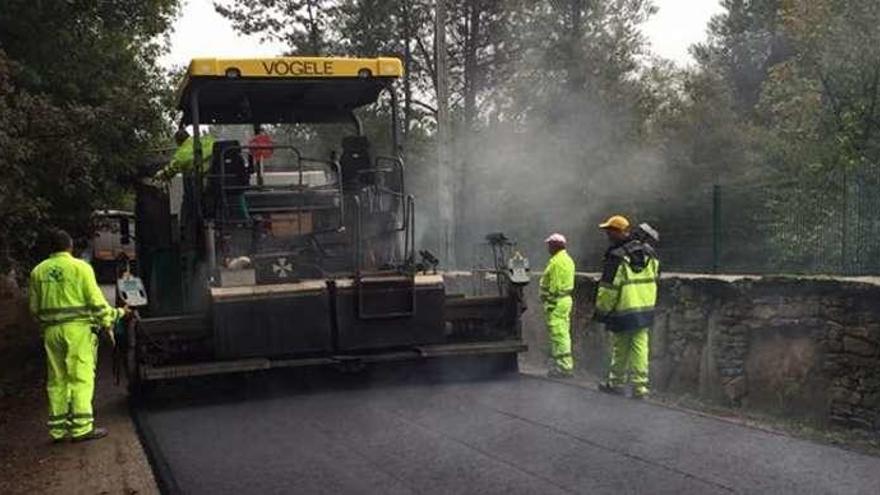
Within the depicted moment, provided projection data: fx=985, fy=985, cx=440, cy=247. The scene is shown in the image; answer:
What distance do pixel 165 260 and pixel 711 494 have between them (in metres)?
6.63

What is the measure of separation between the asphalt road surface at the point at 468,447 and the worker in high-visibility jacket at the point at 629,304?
16.7 inches

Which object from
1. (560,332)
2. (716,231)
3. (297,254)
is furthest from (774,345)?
(297,254)

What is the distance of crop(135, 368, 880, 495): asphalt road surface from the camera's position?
5.18 metres

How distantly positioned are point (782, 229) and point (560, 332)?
257 centimetres

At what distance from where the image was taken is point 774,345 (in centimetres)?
798

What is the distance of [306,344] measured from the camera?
801cm

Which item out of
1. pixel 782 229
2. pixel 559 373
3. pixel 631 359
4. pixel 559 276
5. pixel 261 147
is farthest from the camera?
pixel 782 229

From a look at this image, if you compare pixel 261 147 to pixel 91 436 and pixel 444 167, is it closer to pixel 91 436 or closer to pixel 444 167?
pixel 91 436

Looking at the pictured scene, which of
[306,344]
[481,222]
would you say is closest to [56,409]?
[306,344]

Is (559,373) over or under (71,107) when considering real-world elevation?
under

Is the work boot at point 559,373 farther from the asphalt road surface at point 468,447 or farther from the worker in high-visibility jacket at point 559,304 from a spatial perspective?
the asphalt road surface at point 468,447

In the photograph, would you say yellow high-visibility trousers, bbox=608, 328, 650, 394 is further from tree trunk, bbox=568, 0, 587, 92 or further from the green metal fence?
tree trunk, bbox=568, 0, 587, 92

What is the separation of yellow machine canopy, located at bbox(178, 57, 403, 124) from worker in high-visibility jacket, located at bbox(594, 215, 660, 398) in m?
2.60

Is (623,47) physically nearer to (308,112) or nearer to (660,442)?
(308,112)
